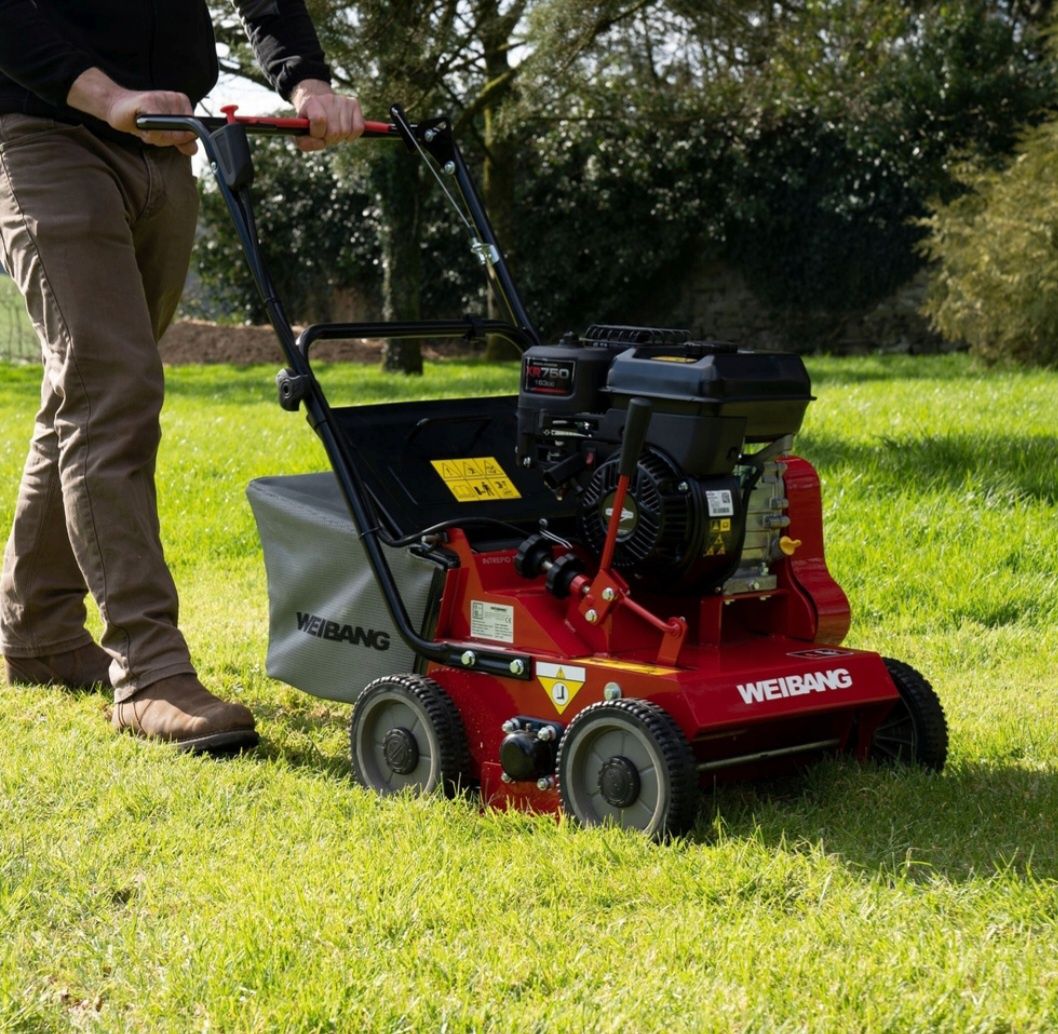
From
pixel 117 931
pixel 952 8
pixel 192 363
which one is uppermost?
pixel 952 8

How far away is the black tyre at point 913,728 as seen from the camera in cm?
288

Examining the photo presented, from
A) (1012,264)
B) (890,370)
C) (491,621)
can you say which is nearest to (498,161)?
(890,370)

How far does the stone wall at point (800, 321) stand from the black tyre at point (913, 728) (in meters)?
14.8

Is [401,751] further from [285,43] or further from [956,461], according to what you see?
[956,461]

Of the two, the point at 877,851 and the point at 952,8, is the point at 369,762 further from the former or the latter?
the point at 952,8

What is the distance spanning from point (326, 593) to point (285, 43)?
1.23m

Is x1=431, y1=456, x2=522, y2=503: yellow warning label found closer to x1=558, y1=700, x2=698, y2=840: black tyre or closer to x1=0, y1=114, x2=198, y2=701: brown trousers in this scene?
x1=0, y1=114, x2=198, y2=701: brown trousers

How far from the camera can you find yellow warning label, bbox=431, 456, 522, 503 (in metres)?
3.29

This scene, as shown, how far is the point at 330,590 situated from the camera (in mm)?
3291

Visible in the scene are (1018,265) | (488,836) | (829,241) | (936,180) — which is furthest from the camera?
(829,241)

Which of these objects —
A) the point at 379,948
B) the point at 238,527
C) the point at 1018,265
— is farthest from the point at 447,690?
the point at 1018,265

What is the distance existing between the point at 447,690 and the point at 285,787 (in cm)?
36

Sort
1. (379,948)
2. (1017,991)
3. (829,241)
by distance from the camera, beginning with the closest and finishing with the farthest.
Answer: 1. (1017,991)
2. (379,948)
3. (829,241)

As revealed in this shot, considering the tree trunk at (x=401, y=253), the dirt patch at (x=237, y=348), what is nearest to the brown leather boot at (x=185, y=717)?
the tree trunk at (x=401, y=253)
